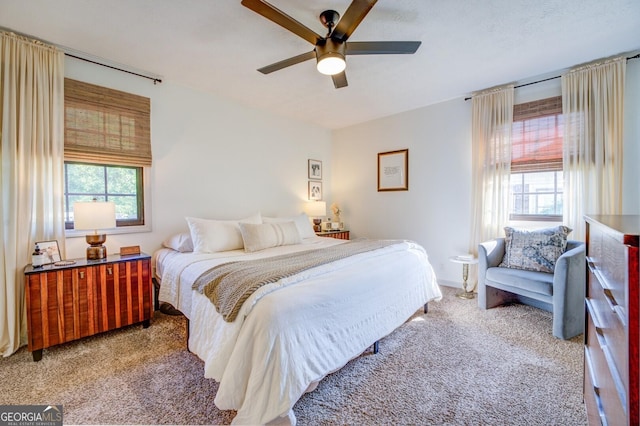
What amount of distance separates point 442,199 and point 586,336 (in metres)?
2.63

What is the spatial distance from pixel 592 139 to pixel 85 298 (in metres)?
5.08

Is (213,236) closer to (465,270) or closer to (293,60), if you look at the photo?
(293,60)

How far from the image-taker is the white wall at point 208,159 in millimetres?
3068

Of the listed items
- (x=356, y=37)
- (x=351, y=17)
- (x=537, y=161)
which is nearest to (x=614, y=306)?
(x=351, y=17)

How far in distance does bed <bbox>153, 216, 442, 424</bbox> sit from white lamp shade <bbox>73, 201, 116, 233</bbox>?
2.11 feet

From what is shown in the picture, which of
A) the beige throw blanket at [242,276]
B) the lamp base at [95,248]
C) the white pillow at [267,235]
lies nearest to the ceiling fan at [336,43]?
the beige throw blanket at [242,276]

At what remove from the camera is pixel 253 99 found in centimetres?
377

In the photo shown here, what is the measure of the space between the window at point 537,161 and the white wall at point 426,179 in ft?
0.67

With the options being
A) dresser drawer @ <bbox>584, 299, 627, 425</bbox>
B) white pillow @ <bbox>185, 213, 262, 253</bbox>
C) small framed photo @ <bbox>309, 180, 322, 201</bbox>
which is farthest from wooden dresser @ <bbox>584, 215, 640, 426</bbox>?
small framed photo @ <bbox>309, 180, 322, 201</bbox>

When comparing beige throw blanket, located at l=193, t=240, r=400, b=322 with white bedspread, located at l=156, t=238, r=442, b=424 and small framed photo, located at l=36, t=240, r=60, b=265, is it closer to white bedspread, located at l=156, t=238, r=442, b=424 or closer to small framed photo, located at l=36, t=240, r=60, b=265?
white bedspread, located at l=156, t=238, r=442, b=424

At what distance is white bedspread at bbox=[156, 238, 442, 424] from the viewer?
4.58 ft

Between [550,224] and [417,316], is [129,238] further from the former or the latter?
[550,224]

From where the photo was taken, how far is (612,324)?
898 mm

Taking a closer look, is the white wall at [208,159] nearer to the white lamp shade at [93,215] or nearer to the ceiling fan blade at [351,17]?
the white lamp shade at [93,215]
